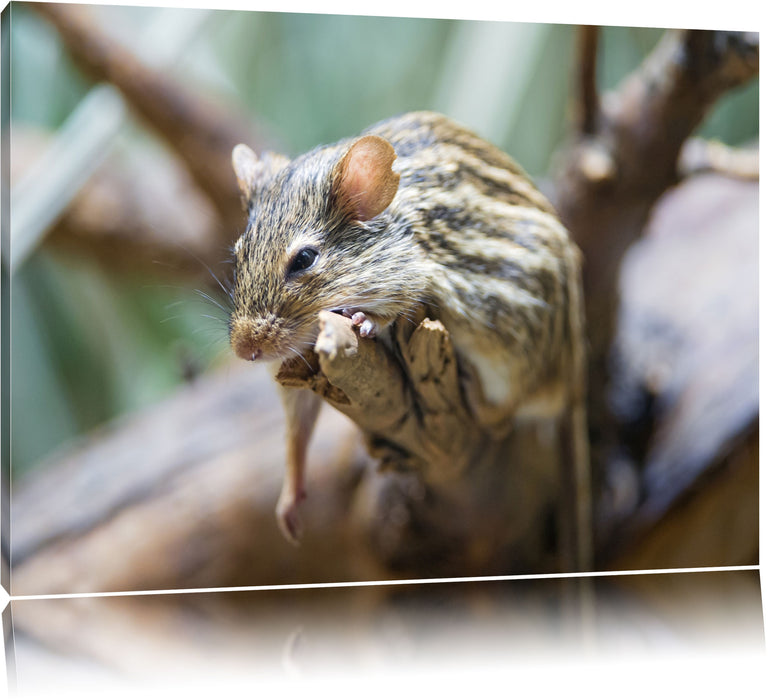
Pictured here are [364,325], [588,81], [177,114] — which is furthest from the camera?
[177,114]

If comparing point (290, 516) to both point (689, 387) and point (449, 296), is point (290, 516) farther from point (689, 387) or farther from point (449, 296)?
point (689, 387)

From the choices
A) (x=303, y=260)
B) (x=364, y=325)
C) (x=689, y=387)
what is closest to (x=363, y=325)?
(x=364, y=325)

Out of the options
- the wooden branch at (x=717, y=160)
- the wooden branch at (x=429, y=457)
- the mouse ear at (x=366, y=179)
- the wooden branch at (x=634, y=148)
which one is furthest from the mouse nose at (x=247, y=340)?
the wooden branch at (x=717, y=160)

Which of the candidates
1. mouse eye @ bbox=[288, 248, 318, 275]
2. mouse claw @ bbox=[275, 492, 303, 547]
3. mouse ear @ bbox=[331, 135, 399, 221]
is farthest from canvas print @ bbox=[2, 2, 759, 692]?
mouse eye @ bbox=[288, 248, 318, 275]

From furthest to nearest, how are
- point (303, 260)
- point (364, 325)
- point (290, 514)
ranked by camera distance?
point (290, 514) → point (303, 260) → point (364, 325)

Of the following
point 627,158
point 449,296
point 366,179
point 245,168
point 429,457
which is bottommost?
point 429,457

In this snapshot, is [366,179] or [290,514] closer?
[366,179]

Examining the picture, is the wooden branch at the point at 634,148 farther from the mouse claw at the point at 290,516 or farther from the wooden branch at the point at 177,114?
the mouse claw at the point at 290,516
